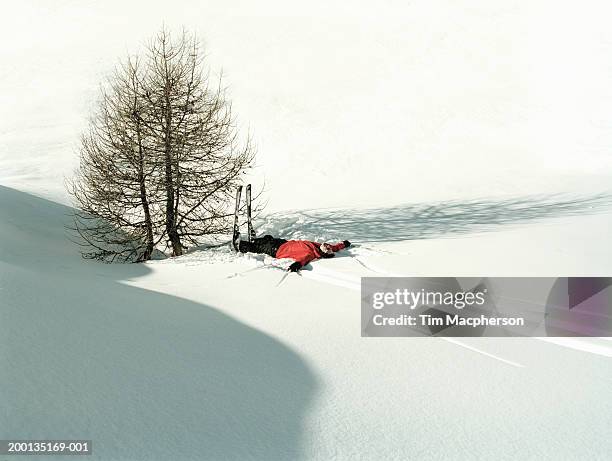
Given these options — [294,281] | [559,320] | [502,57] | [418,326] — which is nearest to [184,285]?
[294,281]

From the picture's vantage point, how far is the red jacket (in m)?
8.95

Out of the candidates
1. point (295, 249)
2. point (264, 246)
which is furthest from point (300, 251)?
point (264, 246)

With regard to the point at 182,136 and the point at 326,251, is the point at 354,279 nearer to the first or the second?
the point at 326,251

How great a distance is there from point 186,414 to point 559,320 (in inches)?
155

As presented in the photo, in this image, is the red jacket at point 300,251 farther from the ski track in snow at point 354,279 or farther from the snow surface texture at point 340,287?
the snow surface texture at point 340,287

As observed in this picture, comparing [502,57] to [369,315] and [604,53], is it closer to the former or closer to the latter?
[604,53]

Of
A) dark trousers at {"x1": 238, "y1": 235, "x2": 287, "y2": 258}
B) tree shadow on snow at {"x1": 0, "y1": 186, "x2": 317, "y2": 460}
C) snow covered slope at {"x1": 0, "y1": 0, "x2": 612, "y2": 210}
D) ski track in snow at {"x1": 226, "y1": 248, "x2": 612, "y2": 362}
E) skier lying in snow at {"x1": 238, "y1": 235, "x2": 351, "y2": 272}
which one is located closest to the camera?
tree shadow on snow at {"x1": 0, "y1": 186, "x2": 317, "y2": 460}

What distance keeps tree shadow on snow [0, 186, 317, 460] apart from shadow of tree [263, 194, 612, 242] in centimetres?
754

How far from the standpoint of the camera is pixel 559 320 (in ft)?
17.0

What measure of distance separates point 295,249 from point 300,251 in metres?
0.14

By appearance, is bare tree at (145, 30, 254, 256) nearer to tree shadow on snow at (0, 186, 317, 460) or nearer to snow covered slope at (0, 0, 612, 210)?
tree shadow on snow at (0, 186, 317, 460)

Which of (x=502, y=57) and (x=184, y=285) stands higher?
(x=502, y=57)

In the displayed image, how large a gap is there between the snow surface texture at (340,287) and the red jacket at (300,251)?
34cm

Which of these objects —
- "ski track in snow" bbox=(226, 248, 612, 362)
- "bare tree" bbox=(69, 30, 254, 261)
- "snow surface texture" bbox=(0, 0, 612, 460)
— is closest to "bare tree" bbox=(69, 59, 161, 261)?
"bare tree" bbox=(69, 30, 254, 261)
